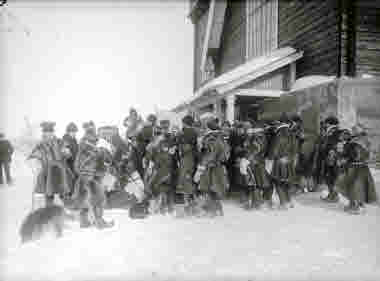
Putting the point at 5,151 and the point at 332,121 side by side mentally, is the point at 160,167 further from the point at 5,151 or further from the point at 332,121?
the point at 5,151

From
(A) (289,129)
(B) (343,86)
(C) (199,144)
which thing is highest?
(B) (343,86)

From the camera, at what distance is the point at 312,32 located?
28.3 feet

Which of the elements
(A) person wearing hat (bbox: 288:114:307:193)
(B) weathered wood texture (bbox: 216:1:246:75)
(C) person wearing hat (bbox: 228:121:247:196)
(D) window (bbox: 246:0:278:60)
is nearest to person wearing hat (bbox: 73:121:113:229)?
(C) person wearing hat (bbox: 228:121:247:196)

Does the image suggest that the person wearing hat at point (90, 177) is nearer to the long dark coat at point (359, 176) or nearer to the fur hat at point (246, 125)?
the fur hat at point (246, 125)

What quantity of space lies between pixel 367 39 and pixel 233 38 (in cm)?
803

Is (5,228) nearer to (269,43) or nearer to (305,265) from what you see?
(305,265)

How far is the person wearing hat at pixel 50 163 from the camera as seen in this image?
13.1ft

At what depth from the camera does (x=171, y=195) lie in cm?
483

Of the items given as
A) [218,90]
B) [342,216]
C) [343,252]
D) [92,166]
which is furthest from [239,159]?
[218,90]

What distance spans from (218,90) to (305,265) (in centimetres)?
645

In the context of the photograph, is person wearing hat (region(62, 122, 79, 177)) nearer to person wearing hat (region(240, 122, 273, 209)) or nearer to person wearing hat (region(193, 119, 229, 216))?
person wearing hat (region(193, 119, 229, 216))

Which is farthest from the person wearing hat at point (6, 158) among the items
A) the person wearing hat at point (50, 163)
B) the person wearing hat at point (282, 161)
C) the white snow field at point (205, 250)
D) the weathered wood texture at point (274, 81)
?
the weathered wood texture at point (274, 81)

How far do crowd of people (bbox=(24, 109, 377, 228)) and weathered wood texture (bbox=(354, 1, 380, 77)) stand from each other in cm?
334

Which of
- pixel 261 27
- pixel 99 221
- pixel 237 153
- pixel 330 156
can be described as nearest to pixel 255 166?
pixel 237 153
